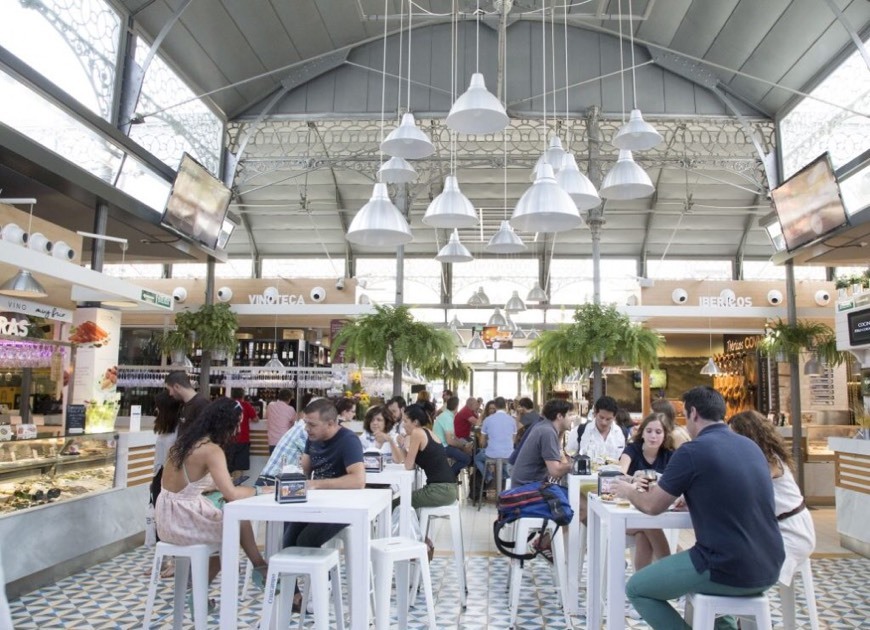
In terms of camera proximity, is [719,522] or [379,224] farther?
[379,224]

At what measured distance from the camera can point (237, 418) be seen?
14.0 feet

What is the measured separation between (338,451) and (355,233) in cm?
181

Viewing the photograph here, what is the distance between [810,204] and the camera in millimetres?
10258

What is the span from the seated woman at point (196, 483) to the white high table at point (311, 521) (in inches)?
15.5

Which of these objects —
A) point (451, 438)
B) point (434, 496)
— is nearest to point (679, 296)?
point (451, 438)

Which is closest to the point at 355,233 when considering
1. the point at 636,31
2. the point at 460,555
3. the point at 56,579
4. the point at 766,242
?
the point at 460,555

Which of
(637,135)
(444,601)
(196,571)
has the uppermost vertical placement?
(637,135)

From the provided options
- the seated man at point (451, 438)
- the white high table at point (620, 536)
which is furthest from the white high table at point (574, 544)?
the seated man at point (451, 438)

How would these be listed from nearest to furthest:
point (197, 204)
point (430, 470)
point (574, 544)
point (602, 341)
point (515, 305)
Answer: point (574, 544), point (430, 470), point (197, 204), point (602, 341), point (515, 305)

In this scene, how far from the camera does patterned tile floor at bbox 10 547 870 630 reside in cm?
487

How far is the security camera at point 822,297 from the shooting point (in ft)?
47.5

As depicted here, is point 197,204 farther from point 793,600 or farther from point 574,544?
point 793,600

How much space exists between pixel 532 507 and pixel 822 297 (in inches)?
472

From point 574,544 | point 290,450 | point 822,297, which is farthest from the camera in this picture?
point 822,297
